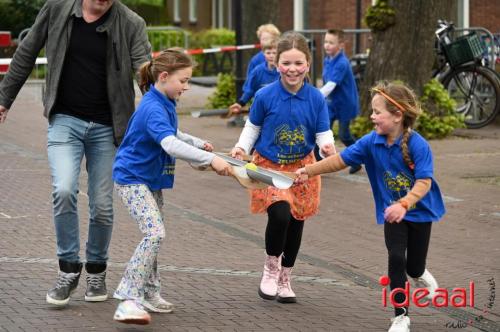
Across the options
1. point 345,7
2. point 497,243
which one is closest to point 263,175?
point 497,243

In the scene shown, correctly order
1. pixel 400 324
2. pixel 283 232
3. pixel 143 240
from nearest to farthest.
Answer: pixel 400 324 < pixel 143 240 < pixel 283 232

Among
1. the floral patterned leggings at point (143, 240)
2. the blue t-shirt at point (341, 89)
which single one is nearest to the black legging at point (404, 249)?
the floral patterned leggings at point (143, 240)

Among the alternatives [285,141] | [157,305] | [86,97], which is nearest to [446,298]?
[285,141]

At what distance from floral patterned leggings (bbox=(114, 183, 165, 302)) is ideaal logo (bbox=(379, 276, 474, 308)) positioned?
126 cm

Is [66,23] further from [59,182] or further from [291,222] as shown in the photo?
[291,222]

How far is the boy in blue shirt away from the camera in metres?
11.8

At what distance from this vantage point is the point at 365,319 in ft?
20.3

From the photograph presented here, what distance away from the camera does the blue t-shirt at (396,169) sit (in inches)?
223

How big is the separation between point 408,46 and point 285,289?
28.1 ft

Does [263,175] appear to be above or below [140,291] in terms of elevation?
above

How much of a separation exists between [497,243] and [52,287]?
351 centimetres

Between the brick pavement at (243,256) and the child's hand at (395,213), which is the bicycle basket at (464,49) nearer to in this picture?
the brick pavement at (243,256)

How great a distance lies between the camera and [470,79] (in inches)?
621

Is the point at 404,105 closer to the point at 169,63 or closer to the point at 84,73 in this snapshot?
the point at 169,63
